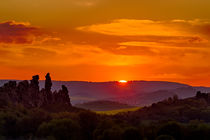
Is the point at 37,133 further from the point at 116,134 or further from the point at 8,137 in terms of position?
the point at 116,134

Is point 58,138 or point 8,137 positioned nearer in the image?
point 58,138

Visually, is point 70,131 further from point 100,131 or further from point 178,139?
point 178,139

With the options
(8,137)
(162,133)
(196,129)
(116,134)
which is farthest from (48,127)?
(196,129)

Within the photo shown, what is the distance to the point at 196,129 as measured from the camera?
623ft

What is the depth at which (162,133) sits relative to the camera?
181250mm

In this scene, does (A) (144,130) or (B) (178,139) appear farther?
(A) (144,130)

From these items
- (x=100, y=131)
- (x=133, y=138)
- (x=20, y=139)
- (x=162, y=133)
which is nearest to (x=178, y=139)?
(x=162, y=133)

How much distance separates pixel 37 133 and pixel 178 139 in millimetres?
59248

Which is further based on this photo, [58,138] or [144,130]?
[144,130]

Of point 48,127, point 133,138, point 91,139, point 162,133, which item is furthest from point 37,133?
point 162,133

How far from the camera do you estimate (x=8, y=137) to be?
7594 inches

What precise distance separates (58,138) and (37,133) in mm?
11911

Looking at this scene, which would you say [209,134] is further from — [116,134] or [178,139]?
[116,134]

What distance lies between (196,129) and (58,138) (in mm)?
59315
